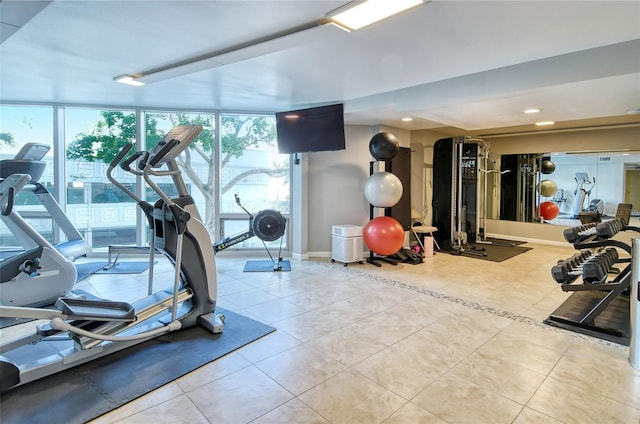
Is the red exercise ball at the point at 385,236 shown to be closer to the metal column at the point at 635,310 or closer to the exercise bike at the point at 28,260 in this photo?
the metal column at the point at 635,310

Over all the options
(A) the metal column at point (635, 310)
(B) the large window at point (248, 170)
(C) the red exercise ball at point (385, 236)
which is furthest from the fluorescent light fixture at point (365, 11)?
(B) the large window at point (248, 170)

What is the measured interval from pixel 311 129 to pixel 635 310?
4.27 m

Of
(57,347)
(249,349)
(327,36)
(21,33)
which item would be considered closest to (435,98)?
(327,36)

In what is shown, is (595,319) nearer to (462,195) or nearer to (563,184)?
(462,195)

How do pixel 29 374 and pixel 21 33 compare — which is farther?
pixel 21 33

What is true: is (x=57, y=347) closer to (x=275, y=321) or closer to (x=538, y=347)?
(x=275, y=321)

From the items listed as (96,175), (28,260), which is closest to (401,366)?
(28,260)

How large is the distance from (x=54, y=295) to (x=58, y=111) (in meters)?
3.51

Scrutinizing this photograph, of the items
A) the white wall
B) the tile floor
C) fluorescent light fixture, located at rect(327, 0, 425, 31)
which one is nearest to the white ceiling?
fluorescent light fixture, located at rect(327, 0, 425, 31)

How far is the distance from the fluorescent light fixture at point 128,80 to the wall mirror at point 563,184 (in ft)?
24.9

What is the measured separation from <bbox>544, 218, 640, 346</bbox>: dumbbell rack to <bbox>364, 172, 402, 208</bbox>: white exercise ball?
91.2 inches

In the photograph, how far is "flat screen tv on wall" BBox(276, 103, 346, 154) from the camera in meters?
5.23

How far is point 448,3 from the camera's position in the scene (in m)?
2.32

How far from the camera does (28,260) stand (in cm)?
337
